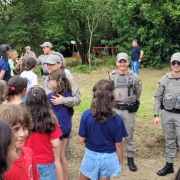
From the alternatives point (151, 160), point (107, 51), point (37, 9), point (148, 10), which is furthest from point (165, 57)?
point (151, 160)

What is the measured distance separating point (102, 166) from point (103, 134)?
334 millimetres

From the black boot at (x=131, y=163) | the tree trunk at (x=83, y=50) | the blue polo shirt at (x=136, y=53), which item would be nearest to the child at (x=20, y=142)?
the black boot at (x=131, y=163)

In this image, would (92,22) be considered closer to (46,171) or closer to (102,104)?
(102,104)

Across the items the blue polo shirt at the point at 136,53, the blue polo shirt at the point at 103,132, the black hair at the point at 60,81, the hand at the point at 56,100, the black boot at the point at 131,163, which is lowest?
the black boot at the point at 131,163

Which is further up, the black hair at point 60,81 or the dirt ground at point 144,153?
the black hair at point 60,81

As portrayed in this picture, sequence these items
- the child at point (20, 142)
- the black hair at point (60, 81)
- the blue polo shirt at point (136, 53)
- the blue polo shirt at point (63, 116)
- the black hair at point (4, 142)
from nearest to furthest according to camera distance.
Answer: the black hair at point (4, 142)
the child at point (20, 142)
the black hair at point (60, 81)
the blue polo shirt at point (63, 116)
the blue polo shirt at point (136, 53)

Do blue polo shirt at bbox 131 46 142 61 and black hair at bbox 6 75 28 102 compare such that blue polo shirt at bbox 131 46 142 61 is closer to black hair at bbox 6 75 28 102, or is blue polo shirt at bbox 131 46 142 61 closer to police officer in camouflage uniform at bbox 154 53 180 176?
police officer in camouflage uniform at bbox 154 53 180 176

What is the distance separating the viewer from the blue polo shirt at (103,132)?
318cm

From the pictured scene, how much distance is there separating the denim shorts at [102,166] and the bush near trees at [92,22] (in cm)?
1305

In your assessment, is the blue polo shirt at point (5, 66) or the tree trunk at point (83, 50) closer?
the blue polo shirt at point (5, 66)

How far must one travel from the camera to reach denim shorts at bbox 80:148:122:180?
3193 mm

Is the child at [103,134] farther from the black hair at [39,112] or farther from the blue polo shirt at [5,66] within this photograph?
the blue polo shirt at [5,66]

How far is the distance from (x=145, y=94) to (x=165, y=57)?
25.0 feet

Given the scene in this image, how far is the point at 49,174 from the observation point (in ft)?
10.2
